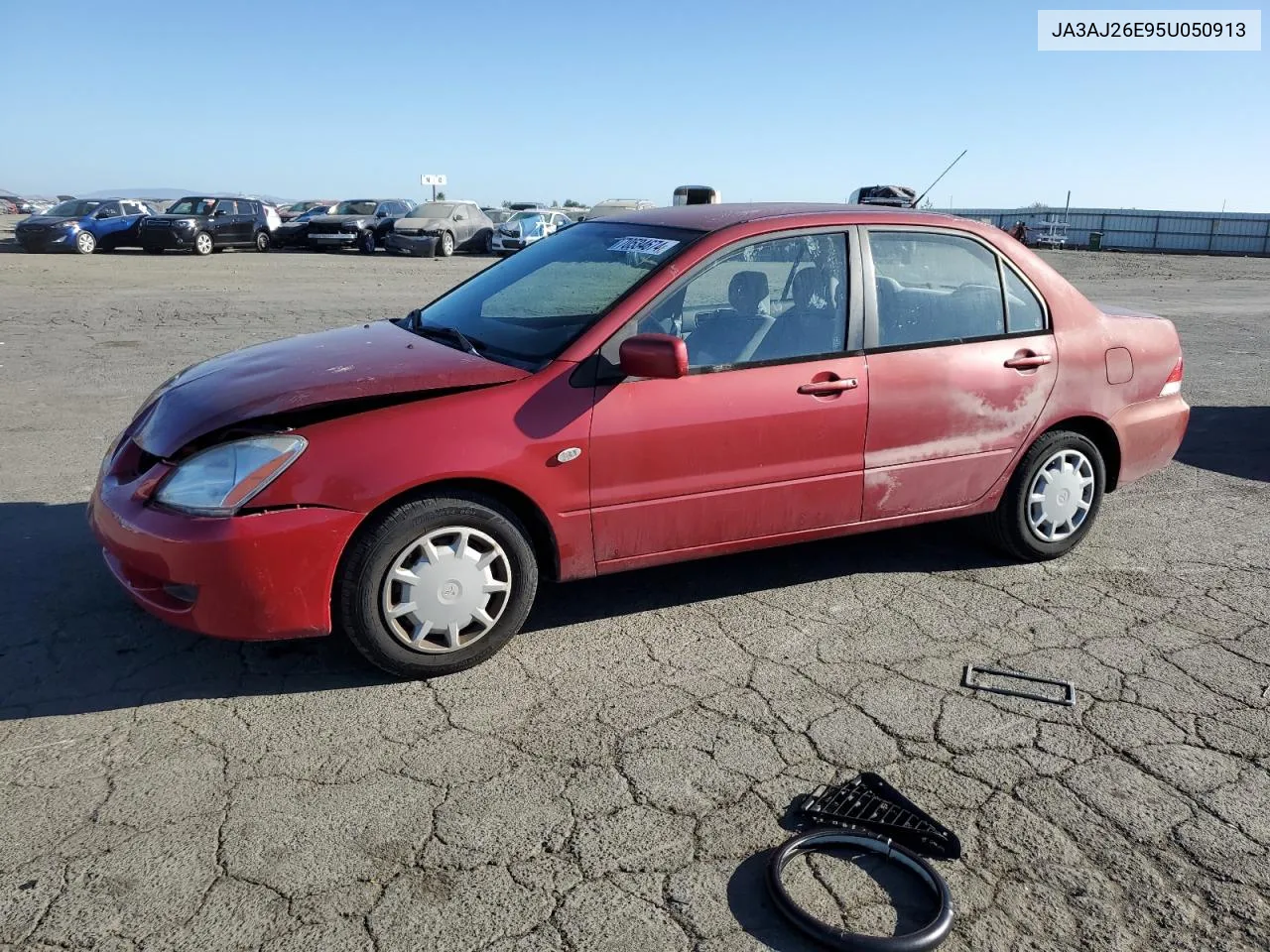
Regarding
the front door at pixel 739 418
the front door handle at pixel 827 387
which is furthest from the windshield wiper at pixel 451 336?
the front door handle at pixel 827 387

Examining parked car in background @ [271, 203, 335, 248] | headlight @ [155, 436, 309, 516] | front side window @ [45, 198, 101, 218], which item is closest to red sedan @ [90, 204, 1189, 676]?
headlight @ [155, 436, 309, 516]

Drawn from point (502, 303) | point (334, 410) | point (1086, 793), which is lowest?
point (1086, 793)

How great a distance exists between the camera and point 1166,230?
127 ft

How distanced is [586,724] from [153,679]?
5.11ft

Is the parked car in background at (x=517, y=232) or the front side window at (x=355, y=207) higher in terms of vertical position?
the front side window at (x=355, y=207)

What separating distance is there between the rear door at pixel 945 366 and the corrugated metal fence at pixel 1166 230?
35.4 meters

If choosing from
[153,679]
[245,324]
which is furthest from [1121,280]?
[153,679]

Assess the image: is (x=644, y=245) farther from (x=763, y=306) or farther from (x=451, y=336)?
(x=451, y=336)

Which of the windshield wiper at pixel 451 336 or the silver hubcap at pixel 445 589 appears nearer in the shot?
the silver hubcap at pixel 445 589

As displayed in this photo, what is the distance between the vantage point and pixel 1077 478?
478 centimetres

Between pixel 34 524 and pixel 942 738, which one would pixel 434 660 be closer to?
pixel 942 738

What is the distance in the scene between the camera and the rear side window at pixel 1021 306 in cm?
457

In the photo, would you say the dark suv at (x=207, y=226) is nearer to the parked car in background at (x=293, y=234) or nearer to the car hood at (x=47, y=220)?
the parked car in background at (x=293, y=234)

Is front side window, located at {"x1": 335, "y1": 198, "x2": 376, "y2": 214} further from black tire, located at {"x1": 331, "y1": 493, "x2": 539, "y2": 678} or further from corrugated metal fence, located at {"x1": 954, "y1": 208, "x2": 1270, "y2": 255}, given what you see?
black tire, located at {"x1": 331, "y1": 493, "x2": 539, "y2": 678}
